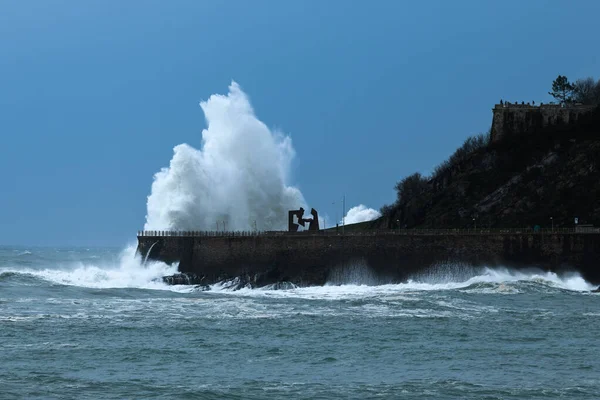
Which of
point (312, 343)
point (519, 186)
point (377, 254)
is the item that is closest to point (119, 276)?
point (377, 254)

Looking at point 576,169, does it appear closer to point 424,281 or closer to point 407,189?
point 424,281

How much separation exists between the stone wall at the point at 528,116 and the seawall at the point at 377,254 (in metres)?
20.3

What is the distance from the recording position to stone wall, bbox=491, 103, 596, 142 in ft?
247

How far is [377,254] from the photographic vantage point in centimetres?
5872

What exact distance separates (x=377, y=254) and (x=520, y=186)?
46.4ft

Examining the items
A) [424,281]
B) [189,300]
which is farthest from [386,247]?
[189,300]

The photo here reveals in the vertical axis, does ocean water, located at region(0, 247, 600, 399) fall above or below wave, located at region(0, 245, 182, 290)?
below

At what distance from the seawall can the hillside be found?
6.08 meters

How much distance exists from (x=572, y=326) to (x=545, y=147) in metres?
35.1

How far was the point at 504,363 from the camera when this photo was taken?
98.9ft

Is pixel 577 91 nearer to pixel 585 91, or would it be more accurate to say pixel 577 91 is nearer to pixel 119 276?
pixel 585 91

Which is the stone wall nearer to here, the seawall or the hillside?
the hillside

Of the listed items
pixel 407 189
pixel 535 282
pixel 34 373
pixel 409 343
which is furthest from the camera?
pixel 407 189

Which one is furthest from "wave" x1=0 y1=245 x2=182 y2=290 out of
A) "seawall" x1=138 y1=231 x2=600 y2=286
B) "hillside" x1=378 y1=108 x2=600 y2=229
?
"hillside" x1=378 y1=108 x2=600 y2=229
